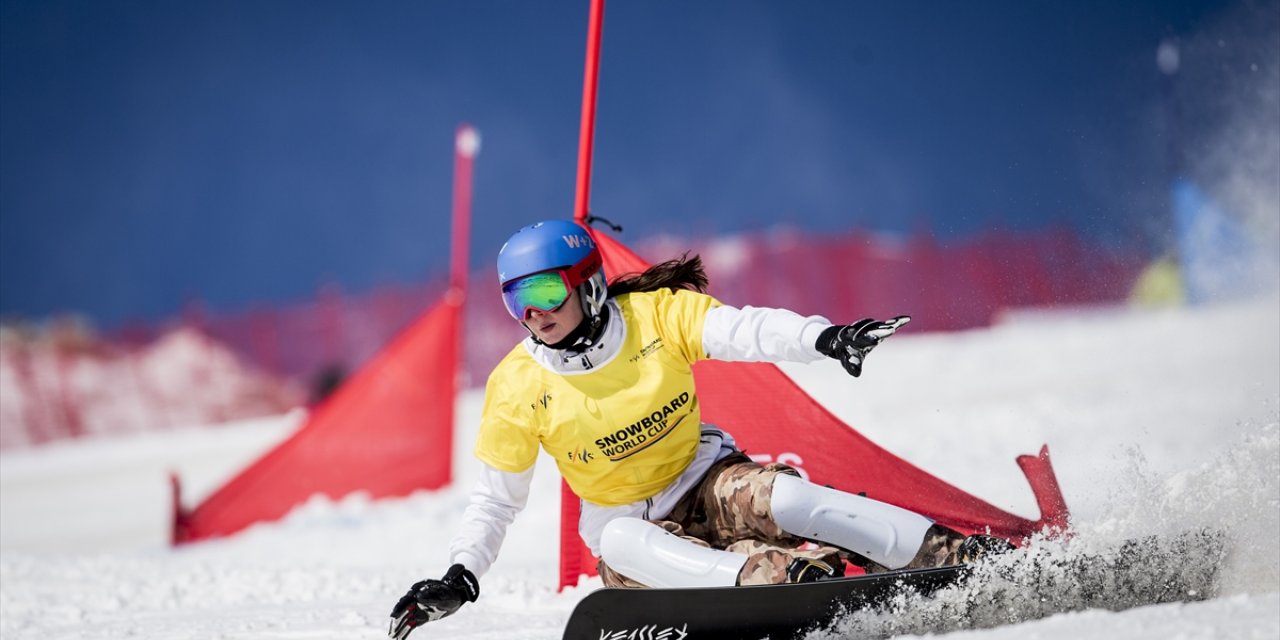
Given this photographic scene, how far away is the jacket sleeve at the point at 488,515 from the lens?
138 inches

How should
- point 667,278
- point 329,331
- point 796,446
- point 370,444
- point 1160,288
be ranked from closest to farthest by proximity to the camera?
point 667,278, point 796,446, point 370,444, point 1160,288, point 329,331

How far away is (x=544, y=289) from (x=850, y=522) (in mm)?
1153

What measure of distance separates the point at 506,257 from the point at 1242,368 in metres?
9.76

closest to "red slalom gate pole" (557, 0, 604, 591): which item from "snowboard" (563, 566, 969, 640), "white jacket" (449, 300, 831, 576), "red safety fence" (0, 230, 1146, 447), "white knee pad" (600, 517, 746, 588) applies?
"white jacket" (449, 300, 831, 576)

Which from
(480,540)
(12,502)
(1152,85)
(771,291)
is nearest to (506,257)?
(480,540)

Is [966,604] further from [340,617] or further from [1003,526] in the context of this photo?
[340,617]

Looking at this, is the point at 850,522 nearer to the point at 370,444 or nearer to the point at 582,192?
the point at 582,192

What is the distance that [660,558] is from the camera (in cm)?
323

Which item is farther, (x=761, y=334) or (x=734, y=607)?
(x=761, y=334)

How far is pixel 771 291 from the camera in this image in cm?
1786

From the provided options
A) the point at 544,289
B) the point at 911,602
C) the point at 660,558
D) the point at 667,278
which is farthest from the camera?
the point at 667,278

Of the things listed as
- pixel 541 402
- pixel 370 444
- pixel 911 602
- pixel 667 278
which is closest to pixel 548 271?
pixel 541 402

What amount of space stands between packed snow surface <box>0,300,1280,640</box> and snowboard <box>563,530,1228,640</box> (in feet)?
0.16

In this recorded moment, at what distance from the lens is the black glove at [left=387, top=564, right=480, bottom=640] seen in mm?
3227
